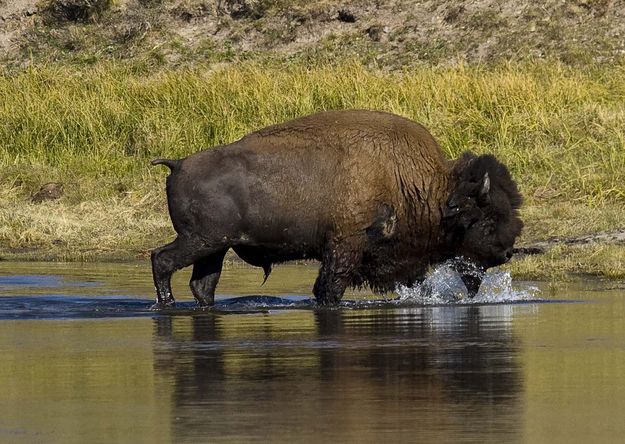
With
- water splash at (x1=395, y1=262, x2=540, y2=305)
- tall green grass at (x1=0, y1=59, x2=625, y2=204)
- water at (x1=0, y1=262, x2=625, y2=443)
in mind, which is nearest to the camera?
water at (x1=0, y1=262, x2=625, y2=443)

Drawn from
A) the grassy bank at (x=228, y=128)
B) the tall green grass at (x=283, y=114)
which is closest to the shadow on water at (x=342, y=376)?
the grassy bank at (x=228, y=128)

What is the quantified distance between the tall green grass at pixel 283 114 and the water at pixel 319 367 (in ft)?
22.8

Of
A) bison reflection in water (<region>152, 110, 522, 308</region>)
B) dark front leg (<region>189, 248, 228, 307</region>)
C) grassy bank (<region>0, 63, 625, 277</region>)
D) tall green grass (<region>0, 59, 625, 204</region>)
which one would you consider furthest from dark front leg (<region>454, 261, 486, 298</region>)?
tall green grass (<region>0, 59, 625, 204</region>)

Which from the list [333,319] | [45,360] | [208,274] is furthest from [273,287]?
[45,360]

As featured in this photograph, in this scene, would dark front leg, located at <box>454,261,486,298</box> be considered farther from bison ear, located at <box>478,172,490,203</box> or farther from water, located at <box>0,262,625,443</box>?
bison ear, located at <box>478,172,490,203</box>

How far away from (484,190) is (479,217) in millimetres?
263

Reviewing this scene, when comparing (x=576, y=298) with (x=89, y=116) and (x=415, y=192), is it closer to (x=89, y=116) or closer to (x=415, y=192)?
(x=415, y=192)

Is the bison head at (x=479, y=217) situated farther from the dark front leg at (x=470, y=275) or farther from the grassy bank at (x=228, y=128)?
the grassy bank at (x=228, y=128)

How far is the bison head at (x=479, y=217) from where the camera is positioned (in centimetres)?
1411

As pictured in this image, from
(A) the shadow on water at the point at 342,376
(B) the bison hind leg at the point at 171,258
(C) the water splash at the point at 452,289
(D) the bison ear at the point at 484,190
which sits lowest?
(A) the shadow on water at the point at 342,376

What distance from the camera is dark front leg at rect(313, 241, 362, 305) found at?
1356cm

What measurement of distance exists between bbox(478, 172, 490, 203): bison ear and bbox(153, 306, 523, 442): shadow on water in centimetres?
161

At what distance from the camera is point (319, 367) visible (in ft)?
31.7

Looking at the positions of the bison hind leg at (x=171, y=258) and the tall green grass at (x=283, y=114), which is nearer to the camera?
the bison hind leg at (x=171, y=258)
